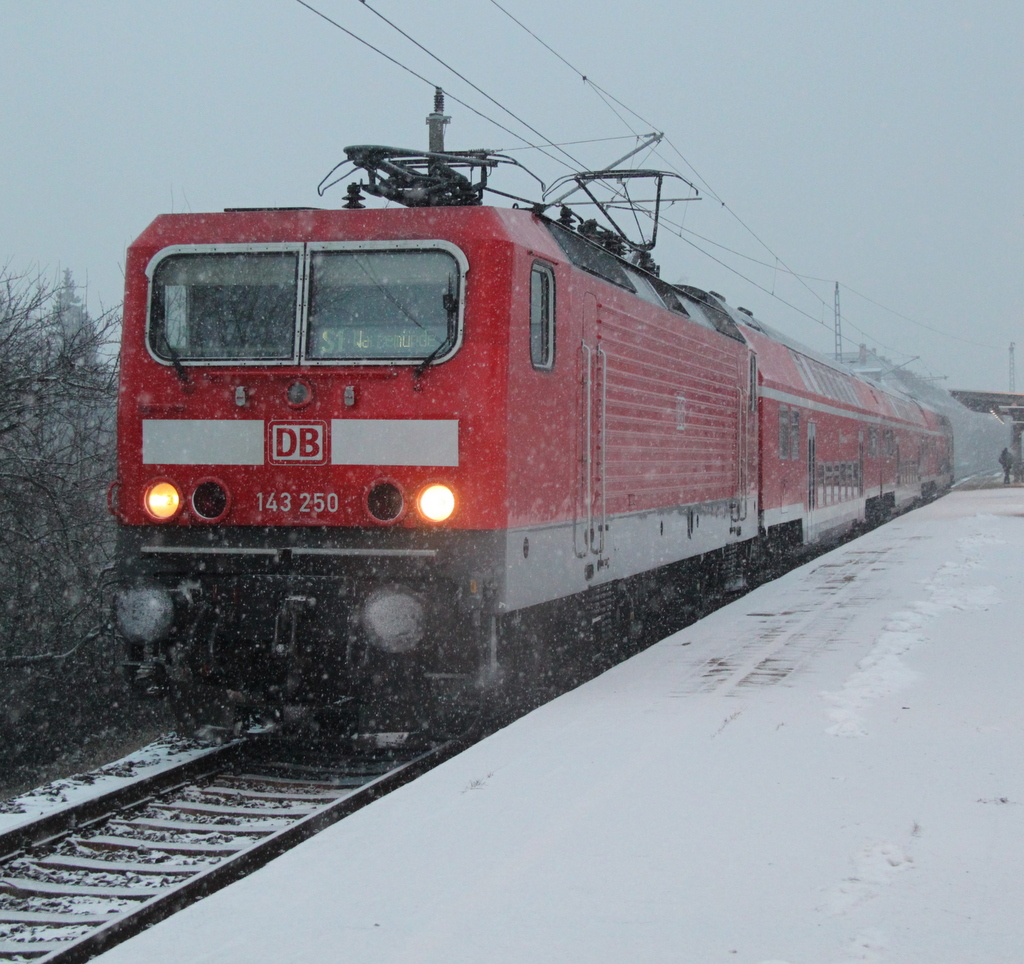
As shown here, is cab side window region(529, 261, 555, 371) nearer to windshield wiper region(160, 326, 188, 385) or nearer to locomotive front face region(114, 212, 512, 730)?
locomotive front face region(114, 212, 512, 730)

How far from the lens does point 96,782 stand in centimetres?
610

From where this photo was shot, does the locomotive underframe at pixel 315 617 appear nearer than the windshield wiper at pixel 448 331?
Yes

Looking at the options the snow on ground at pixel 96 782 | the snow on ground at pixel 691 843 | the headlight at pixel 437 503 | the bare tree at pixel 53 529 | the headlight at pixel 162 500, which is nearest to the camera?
the snow on ground at pixel 691 843

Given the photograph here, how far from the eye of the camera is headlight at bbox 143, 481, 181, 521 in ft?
21.2

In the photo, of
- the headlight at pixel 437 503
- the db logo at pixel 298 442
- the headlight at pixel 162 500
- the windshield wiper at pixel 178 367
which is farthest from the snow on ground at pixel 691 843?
the windshield wiper at pixel 178 367

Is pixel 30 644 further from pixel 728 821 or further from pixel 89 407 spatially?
pixel 728 821

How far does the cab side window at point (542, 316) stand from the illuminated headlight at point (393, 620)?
1.53 metres

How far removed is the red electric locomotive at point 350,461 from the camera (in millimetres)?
6141

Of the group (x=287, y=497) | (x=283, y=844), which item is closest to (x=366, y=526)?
(x=287, y=497)

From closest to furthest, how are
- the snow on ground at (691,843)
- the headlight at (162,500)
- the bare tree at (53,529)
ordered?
the snow on ground at (691,843), the headlight at (162,500), the bare tree at (53,529)

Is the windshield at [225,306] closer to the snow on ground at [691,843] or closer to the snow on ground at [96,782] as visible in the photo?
the snow on ground at [96,782]

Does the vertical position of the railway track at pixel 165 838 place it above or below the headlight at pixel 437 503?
below

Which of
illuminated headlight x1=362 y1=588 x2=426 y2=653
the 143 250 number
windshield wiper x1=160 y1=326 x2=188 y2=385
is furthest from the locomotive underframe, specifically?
windshield wiper x1=160 y1=326 x2=188 y2=385

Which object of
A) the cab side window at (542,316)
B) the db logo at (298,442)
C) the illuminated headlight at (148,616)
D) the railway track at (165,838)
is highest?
the cab side window at (542,316)
